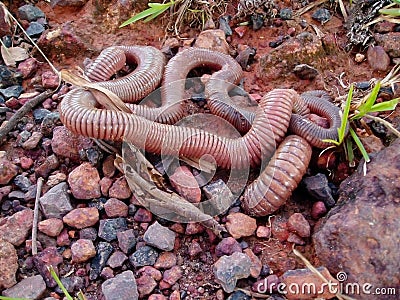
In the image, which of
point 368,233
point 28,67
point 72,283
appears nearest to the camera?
point 368,233

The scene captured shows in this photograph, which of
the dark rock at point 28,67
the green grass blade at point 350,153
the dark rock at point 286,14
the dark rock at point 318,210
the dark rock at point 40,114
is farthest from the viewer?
the dark rock at point 286,14

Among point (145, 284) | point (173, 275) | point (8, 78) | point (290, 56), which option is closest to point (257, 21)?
point (290, 56)

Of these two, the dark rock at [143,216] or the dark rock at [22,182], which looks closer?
the dark rock at [143,216]

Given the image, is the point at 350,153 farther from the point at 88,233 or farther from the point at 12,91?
the point at 12,91

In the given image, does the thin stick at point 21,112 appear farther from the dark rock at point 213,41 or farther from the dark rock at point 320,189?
the dark rock at point 320,189

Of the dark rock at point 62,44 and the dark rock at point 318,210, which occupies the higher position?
the dark rock at point 62,44

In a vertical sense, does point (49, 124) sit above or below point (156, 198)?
above

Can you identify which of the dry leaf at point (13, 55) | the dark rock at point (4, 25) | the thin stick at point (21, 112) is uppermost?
the dark rock at point (4, 25)

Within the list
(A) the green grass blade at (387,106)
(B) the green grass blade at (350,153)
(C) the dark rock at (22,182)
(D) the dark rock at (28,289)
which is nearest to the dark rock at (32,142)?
(C) the dark rock at (22,182)
